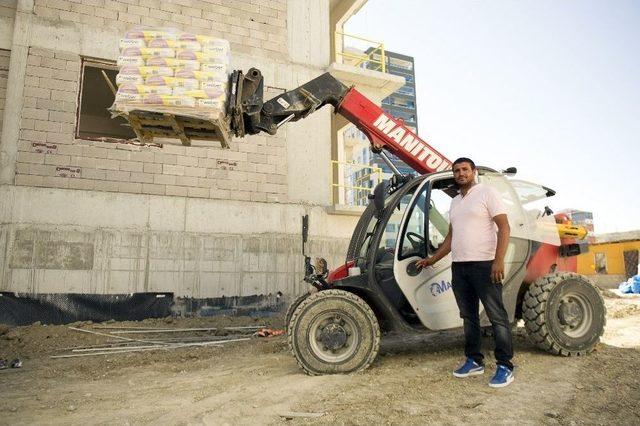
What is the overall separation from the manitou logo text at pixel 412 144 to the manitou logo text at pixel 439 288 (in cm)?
170

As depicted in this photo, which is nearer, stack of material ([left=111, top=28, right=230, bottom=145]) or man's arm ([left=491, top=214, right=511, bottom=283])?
man's arm ([left=491, top=214, right=511, bottom=283])

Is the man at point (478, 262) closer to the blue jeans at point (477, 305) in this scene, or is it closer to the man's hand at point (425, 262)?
the blue jeans at point (477, 305)

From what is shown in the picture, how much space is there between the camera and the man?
12.6 feet

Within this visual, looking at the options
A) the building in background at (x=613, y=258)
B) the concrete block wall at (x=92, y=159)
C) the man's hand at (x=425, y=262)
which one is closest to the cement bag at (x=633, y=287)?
the building in background at (x=613, y=258)

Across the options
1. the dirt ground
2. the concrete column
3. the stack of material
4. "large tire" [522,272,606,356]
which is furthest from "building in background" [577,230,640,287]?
the concrete column

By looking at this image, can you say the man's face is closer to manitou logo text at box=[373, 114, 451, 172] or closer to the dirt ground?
manitou logo text at box=[373, 114, 451, 172]

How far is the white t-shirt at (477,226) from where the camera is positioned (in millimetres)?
3965

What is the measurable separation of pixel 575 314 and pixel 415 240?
194 cm

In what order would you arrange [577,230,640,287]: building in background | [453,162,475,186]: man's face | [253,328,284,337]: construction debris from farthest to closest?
1. [577,230,640,287]: building in background
2. [253,328,284,337]: construction debris
3. [453,162,475,186]: man's face

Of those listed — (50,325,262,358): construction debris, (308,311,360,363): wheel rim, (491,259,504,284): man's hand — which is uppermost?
(491,259,504,284): man's hand

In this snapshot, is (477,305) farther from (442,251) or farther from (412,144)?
(412,144)

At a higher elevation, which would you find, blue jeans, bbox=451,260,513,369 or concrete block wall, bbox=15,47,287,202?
concrete block wall, bbox=15,47,287,202

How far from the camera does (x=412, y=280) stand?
446 cm

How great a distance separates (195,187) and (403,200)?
19.1 ft
